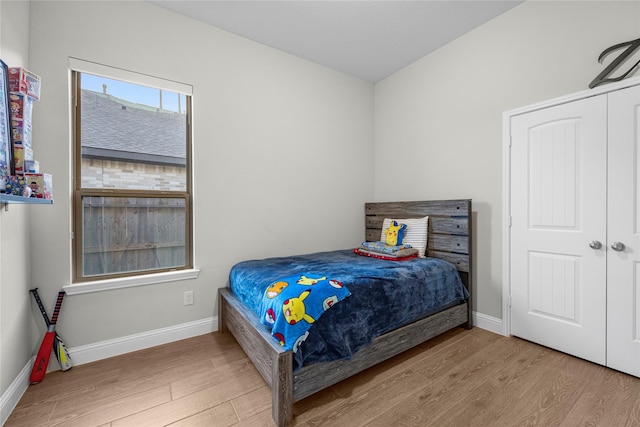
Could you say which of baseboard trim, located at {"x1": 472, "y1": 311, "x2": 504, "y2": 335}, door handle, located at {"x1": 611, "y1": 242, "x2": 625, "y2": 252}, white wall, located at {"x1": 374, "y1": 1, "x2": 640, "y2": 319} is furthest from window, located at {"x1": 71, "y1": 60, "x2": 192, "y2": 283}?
door handle, located at {"x1": 611, "y1": 242, "x2": 625, "y2": 252}

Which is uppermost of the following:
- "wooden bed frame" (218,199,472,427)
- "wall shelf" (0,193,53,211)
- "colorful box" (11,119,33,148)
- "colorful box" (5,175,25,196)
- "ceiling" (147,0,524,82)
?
"ceiling" (147,0,524,82)

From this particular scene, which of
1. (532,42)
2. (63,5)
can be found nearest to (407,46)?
(532,42)

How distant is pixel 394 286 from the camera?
1.96m

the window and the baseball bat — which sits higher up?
the window

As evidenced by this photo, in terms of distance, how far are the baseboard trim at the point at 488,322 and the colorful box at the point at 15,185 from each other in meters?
3.49

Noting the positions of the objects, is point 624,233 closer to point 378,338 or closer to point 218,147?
point 378,338

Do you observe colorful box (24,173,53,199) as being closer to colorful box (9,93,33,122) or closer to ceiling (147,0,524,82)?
colorful box (9,93,33,122)

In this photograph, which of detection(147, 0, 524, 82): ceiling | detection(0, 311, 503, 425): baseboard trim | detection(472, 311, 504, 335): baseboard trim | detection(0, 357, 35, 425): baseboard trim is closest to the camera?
detection(0, 357, 35, 425): baseboard trim

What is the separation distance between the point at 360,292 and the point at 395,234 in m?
1.27

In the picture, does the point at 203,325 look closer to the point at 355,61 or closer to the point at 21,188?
the point at 21,188

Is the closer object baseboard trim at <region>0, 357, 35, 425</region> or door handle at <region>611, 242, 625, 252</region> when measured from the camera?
baseboard trim at <region>0, 357, 35, 425</region>

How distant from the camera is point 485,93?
2557 mm

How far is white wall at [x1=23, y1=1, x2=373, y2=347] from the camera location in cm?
192

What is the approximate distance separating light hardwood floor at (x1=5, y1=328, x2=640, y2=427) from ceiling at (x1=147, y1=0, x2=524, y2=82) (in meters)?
2.91
